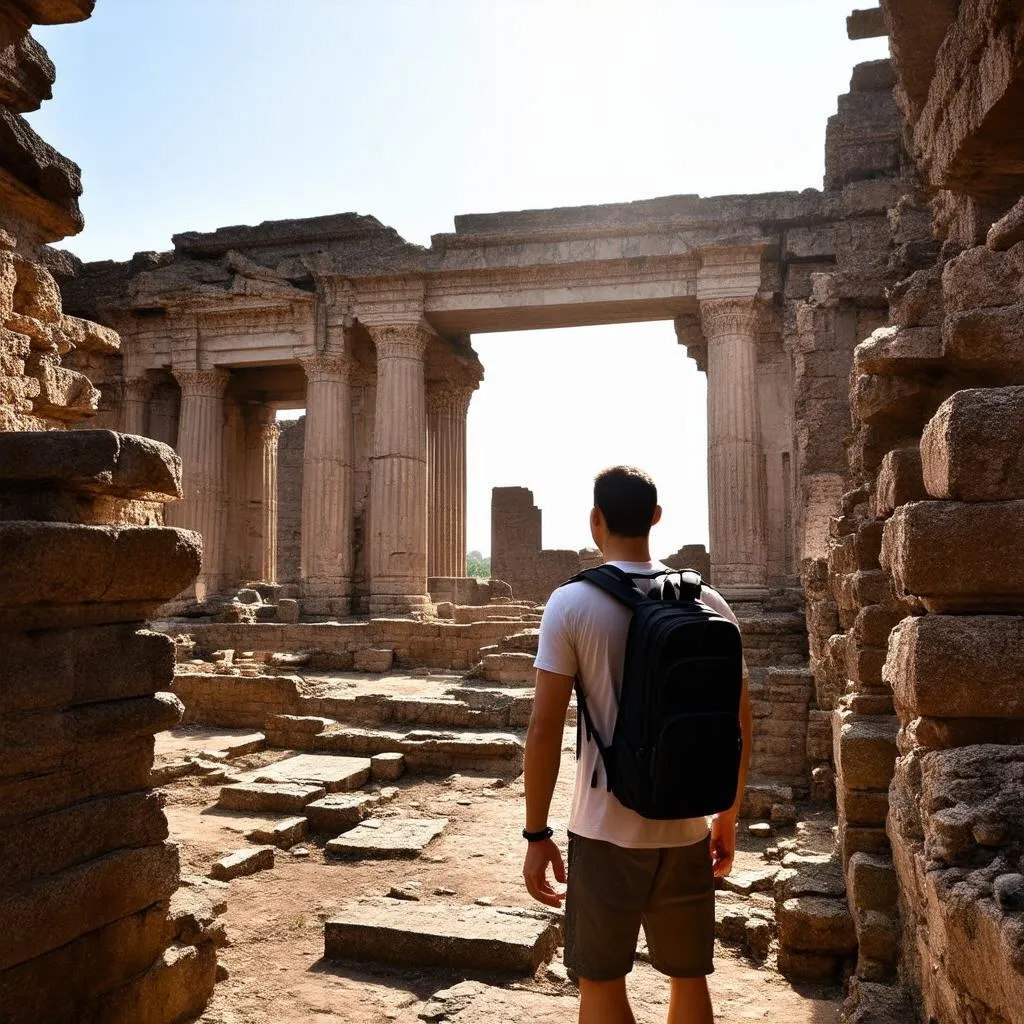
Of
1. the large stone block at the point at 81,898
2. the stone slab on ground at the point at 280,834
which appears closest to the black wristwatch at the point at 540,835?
the large stone block at the point at 81,898

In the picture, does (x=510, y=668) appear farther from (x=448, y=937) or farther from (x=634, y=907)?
(x=634, y=907)

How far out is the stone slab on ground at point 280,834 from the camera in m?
6.57

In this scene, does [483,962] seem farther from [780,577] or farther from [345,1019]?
[780,577]

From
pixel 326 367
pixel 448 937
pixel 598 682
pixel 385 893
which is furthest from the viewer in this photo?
pixel 326 367

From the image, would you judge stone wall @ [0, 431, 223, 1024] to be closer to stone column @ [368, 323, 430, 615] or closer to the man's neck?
the man's neck

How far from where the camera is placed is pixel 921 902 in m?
2.54

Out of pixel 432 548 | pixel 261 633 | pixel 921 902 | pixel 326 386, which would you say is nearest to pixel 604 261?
pixel 326 386

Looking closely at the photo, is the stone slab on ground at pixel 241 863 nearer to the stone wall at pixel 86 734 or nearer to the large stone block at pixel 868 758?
the stone wall at pixel 86 734

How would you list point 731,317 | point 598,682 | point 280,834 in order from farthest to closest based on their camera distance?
point 731,317 < point 280,834 < point 598,682

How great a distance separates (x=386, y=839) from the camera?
6410 mm

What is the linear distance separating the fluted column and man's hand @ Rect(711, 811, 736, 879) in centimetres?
1307

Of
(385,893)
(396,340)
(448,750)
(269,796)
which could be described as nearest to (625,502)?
(385,893)

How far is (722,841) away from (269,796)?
5.48 m

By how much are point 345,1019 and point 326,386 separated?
1584 centimetres
